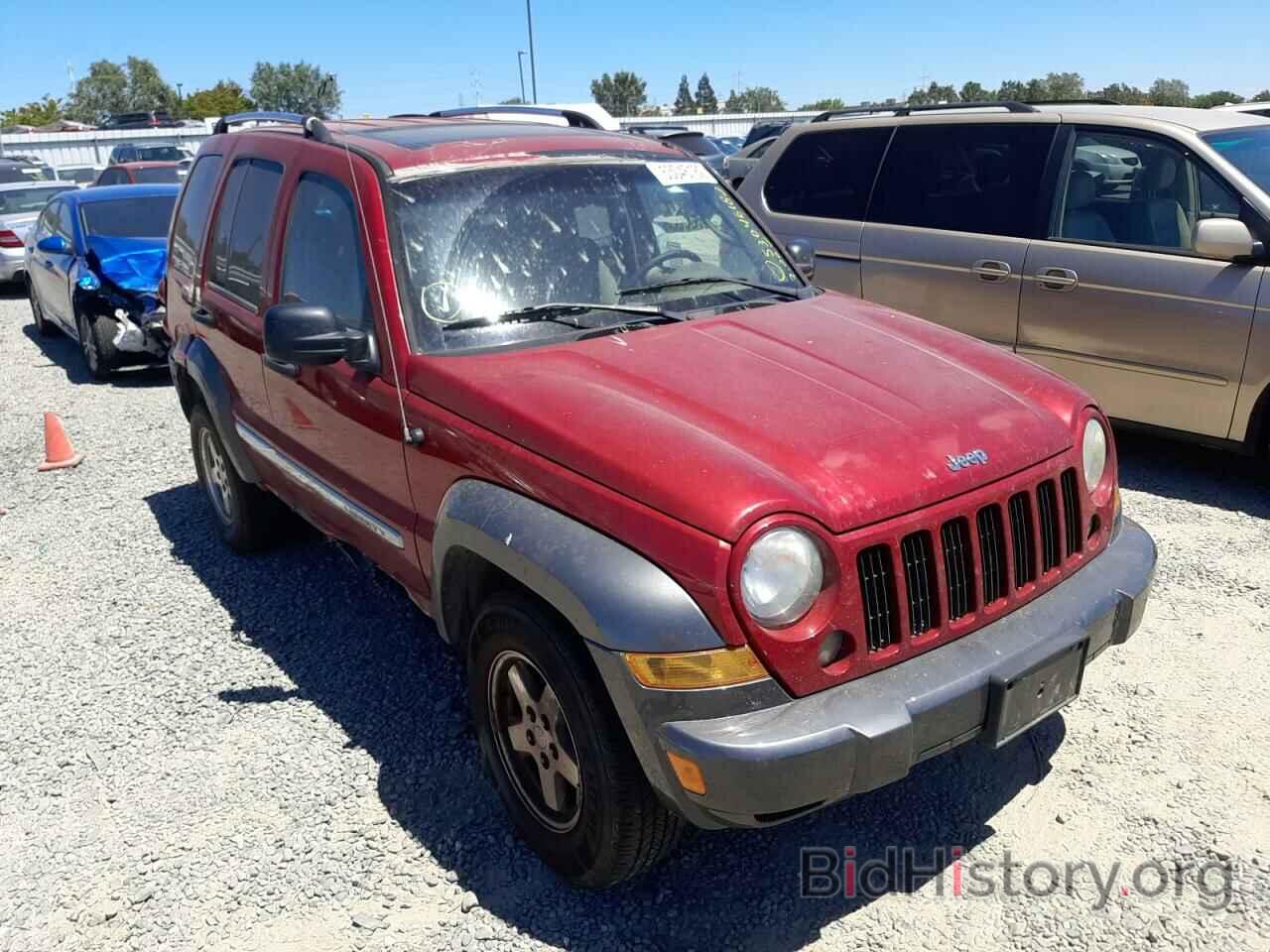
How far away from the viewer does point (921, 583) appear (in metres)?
2.48

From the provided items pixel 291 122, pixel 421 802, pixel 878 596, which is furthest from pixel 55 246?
pixel 878 596

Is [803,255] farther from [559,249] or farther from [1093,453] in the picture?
[1093,453]

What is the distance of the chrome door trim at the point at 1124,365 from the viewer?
5211mm

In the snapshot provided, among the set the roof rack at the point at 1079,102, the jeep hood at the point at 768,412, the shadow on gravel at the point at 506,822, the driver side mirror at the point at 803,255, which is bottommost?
the shadow on gravel at the point at 506,822

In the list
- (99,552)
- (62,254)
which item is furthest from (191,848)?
(62,254)

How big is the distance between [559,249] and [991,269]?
3444mm

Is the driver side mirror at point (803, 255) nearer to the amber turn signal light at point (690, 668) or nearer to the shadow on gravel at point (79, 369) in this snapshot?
the amber turn signal light at point (690, 668)

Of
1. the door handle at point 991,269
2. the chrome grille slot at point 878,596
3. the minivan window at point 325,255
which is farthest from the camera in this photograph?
the door handle at point 991,269

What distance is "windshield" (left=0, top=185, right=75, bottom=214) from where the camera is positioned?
1538 cm

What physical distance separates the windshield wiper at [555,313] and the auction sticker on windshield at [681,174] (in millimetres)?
770

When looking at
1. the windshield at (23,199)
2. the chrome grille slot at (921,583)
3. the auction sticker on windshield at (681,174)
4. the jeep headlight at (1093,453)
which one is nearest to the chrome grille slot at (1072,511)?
the jeep headlight at (1093,453)

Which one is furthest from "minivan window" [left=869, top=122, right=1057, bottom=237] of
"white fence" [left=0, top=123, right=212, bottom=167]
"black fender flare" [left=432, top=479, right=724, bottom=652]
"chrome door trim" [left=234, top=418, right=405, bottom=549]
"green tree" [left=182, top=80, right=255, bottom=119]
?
"green tree" [left=182, top=80, right=255, bottom=119]

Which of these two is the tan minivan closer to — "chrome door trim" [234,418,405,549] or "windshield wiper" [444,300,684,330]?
"windshield wiper" [444,300,684,330]

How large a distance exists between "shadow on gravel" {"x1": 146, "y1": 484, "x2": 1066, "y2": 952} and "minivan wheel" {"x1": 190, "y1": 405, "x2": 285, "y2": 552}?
0.59 meters
